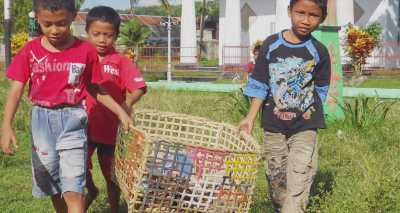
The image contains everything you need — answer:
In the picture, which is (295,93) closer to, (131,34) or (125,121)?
(125,121)

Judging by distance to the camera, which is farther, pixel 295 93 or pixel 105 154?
pixel 105 154

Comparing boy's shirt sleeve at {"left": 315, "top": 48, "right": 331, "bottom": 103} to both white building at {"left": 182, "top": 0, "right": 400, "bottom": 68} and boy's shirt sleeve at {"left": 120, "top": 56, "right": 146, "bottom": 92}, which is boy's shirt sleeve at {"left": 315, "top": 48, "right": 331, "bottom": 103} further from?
white building at {"left": 182, "top": 0, "right": 400, "bottom": 68}

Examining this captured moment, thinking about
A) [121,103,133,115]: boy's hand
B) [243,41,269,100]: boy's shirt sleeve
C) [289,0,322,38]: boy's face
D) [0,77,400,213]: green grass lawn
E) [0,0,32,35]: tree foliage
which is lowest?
[0,77,400,213]: green grass lawn

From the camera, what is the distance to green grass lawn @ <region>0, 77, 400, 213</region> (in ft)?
14.5

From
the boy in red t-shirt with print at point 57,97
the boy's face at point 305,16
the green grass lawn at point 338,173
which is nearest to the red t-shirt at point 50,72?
the boy in red t-shirt with print at point 57,97

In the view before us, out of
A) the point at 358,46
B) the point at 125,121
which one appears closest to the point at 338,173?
the point at 125,121

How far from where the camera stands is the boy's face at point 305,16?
4.23m

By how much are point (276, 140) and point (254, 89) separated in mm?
337

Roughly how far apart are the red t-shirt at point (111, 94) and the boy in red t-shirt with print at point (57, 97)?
1.92 feet

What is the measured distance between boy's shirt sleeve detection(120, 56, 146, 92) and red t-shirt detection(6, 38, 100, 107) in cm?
64

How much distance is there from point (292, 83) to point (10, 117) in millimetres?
1613

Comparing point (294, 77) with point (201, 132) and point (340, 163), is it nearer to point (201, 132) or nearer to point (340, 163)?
point (201, 132)

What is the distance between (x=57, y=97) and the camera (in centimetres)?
398

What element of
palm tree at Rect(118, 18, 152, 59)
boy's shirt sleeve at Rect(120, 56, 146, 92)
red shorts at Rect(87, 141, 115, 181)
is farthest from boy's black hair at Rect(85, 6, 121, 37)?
palm tree at Rect(118, 18, 152, 59)
